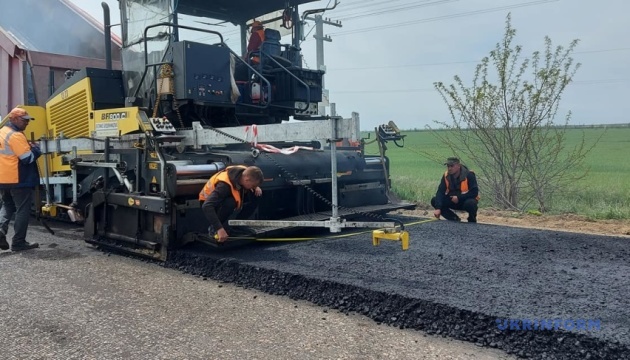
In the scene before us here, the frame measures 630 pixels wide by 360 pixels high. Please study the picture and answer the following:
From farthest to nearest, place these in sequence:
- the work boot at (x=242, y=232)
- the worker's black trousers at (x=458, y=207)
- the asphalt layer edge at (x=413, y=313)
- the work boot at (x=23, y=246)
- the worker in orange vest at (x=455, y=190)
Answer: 1. the worker in orange vest at (x=455, y=190)
2. the worker's black trousers at (x=458, y=207)
3. the work boot at (x=23, y=246)
4. the work boot at (x=242, y=232)
5. the asphalt layer edge at (x=413, y=313)

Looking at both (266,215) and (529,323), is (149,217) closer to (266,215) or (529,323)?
(266,215)

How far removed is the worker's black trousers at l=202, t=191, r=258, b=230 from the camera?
15.6 ft

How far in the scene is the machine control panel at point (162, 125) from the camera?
5.27 metres

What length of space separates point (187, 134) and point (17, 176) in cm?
204

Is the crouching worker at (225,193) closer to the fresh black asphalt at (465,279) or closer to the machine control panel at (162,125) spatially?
the fresh black asphalt at (465,279)

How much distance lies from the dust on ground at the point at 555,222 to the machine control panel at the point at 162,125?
4.43 metres

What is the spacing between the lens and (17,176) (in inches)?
230

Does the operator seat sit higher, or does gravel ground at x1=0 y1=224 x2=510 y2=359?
the operator seat

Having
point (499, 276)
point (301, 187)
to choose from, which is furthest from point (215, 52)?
point (499, 276)

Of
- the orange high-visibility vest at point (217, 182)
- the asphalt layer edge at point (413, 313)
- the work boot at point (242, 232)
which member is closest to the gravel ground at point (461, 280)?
the asphalt layer edge at point (413, 313)

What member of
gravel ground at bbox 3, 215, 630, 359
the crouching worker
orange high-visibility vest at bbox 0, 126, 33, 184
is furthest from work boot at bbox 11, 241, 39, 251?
the crouching worker

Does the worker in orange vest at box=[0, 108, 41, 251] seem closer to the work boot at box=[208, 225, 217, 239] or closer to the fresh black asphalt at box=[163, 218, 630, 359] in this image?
the fresh black asphalt at box=[163, 218, 630, 359]

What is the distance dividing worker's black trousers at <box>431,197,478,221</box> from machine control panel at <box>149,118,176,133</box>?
3.63m

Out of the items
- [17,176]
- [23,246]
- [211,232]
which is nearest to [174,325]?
[211,232]
